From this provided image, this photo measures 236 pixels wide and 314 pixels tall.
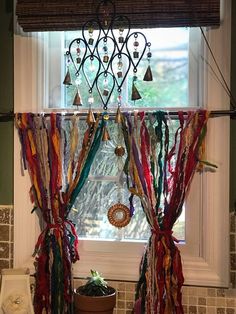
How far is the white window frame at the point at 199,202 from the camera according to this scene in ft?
5.74

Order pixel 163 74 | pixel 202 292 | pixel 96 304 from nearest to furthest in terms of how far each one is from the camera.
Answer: pixel 96 304, pixel 202 292, pixel 163 74

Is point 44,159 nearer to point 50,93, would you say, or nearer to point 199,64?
point 50,93

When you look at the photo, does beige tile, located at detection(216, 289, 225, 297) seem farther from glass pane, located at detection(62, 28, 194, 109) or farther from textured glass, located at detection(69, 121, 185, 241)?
glass pane, located at detection(62, 28, 194, 109)

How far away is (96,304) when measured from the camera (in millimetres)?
1679

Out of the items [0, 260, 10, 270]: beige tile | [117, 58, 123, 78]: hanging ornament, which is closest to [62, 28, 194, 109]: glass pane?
[117, 58, 123, 78]: hanging ornament

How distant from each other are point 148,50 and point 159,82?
0.14 meters

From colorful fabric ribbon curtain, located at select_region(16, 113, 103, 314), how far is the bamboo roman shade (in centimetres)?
38

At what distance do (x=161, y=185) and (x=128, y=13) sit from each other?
0.70 meters

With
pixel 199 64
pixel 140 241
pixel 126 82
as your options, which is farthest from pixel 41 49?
pixel 140 241

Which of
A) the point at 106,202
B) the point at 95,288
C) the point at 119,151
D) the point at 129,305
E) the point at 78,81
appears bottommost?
the point at 129,305

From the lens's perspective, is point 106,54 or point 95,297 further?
point 106,54

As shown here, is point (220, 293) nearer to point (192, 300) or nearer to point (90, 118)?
point (192, 300)

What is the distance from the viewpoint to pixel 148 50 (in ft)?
6.15

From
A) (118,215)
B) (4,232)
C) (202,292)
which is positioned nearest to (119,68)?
(118,215)
